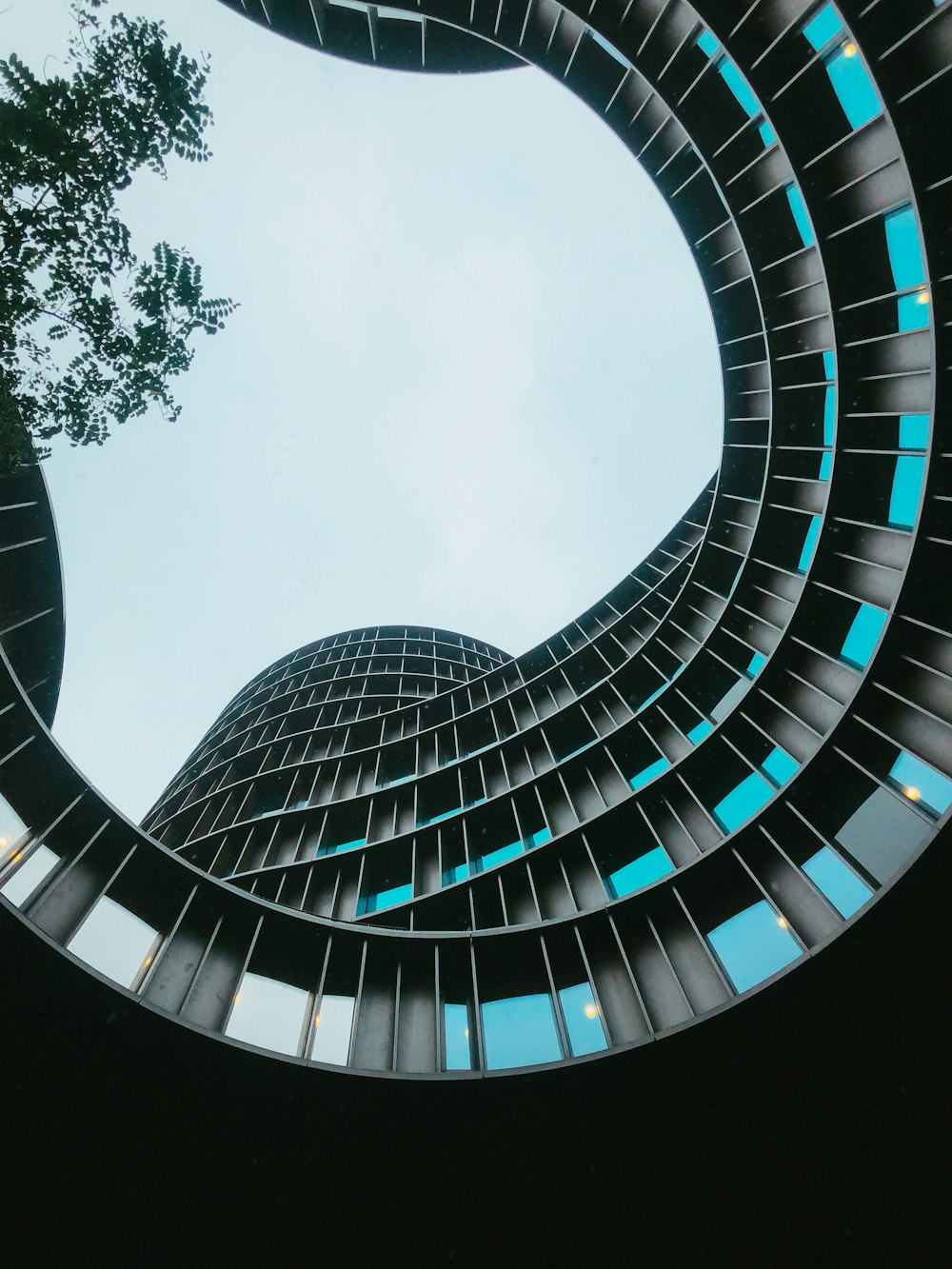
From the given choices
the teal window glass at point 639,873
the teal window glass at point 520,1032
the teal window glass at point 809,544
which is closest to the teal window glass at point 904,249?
the teal window glass at point 809,544

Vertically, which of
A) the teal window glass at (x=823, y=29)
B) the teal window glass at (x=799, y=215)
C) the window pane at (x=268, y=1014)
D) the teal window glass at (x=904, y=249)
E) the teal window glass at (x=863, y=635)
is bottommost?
the window pane at (x=268, y=1014)

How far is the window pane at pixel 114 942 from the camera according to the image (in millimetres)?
11992

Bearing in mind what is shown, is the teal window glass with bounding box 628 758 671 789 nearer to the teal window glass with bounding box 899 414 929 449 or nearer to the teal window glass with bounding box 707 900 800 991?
the teal window glass with bounding box 707 900 800 991

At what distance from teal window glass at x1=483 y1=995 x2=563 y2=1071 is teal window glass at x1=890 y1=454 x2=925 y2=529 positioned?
1343 centimetres

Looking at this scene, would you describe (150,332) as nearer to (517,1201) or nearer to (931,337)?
(931,337)

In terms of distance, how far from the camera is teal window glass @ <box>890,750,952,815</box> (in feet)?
39.7

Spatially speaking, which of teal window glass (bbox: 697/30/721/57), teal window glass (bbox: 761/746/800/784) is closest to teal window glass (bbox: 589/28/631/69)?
teal window glass (bbox: 697/30/721/57)

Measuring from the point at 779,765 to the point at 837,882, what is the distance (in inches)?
147

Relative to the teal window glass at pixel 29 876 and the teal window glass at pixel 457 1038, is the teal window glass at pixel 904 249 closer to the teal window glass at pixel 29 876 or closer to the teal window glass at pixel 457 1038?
the teal window glass at pixel 457 1038

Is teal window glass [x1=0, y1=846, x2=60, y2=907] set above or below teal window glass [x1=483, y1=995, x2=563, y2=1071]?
above

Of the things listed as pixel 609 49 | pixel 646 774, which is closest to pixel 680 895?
pixel 646 774

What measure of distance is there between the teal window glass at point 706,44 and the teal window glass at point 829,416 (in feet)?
28.9

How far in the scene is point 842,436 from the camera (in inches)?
620

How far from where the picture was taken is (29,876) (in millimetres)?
12281
